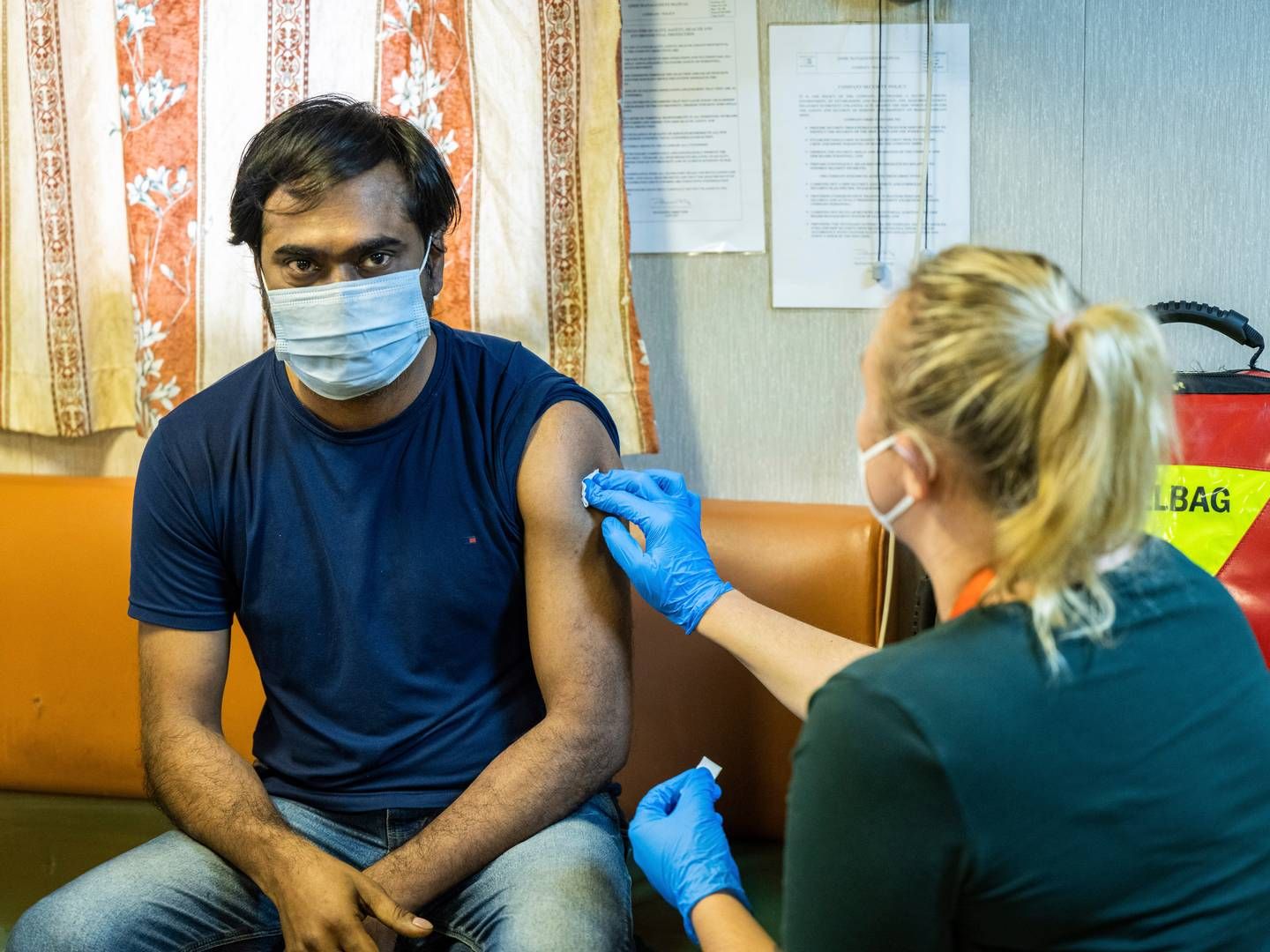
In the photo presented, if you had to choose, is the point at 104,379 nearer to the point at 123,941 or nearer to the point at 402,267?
the point at 402,267

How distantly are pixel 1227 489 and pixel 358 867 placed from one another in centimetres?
126

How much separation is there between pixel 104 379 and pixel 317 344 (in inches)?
36.4

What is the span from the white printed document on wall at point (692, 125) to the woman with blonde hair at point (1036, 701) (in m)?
1.11

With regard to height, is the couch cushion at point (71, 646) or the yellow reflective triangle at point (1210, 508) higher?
the yellow reflective triangle at point (1210, 508)

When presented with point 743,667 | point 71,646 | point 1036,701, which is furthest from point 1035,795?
point 71,646

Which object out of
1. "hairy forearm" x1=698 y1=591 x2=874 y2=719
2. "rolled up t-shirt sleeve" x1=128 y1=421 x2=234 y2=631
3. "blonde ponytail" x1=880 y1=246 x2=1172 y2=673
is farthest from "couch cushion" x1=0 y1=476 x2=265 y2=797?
"blonde ponytail" x1=880 y1=246 x2=1172 y2=673

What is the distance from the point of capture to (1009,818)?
793mm

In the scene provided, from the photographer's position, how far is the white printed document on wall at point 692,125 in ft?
6.43

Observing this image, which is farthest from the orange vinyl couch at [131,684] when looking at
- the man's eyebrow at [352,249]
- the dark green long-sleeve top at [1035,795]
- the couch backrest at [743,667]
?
the dark green long-sleeve top at [1035,795]

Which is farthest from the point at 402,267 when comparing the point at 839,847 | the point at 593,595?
the point at 839,847

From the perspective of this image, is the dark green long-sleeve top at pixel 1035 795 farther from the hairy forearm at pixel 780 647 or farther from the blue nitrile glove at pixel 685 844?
the hairy forearm at pixel 780 647

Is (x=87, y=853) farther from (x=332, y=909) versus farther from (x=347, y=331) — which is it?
(x=347, y=331)

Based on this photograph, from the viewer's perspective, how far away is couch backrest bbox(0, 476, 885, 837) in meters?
1.82

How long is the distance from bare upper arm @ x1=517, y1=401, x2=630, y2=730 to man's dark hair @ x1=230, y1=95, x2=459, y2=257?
0.33 m
